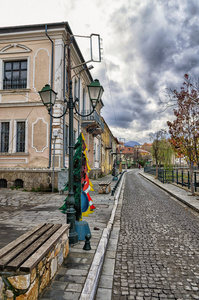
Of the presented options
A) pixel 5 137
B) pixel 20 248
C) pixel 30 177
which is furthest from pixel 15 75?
pixel 20 248

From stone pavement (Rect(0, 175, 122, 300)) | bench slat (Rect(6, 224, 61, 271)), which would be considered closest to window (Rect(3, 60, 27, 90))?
stone pavement (Rect(0, 175, 122, 300))

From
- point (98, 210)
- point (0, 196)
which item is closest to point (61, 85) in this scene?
point (0, 196)

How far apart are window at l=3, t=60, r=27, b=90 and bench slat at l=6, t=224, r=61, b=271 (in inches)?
484

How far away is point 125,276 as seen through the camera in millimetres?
3391

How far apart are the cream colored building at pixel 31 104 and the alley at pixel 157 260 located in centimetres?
737

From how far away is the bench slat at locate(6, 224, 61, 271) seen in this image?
210cm

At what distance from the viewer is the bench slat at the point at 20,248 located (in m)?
2.18

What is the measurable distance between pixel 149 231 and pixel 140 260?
180cm

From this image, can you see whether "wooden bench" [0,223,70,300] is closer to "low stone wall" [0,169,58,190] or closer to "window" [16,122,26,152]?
"low stone wall" [0,169,58,190]

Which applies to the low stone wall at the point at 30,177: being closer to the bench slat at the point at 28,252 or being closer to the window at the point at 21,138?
the window at the point at 21,138

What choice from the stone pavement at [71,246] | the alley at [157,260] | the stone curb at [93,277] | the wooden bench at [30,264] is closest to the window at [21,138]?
the stone pavement at [71,246]

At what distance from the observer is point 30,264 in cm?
212

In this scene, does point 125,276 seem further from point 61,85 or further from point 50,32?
point 50,32

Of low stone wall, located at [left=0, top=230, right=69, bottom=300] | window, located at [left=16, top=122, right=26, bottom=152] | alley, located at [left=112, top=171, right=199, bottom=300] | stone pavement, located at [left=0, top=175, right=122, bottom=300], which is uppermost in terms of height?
window, located at [left=16, top=122, right=26, bottom=152]
